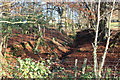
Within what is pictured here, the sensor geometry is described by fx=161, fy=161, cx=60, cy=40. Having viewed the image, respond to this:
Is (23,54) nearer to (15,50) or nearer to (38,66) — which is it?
(15,50)

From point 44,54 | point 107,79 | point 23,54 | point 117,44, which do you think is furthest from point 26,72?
point 117,44

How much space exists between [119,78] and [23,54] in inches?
276

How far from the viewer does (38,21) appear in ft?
21.1

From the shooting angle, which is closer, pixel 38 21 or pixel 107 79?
Result: pixel 107 79

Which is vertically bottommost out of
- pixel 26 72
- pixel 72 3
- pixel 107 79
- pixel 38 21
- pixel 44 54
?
pixel 44 54

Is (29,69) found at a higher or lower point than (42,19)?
lower

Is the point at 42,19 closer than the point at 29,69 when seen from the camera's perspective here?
No

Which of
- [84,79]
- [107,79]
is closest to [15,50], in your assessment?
[84,79]

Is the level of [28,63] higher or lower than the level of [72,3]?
lower

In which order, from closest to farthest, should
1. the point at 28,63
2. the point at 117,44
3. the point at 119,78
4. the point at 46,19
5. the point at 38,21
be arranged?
the point at 28,63 < the point at 119,78 < the point at 38,21 < the point at 46,19 < the point at 117,44

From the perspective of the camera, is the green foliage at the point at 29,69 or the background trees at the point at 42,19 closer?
the green foliage at the point at 29,69

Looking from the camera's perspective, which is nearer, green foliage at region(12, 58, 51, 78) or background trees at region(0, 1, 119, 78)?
green foliage at region(12, 58, 51, 78)

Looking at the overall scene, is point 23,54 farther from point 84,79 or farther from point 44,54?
point 84,79

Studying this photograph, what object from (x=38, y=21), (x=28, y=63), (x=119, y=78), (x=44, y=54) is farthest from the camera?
(x=44, y=54)
